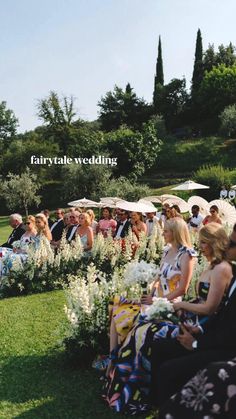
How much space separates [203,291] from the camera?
15.0 feet

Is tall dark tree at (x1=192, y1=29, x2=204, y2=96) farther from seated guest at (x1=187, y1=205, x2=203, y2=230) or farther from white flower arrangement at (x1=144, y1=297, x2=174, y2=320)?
white flower arrangement at (x1=144, y1=297, x2=174, y2=320)

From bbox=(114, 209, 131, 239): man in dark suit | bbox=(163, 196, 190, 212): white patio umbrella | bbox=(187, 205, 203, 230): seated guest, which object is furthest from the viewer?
bbox=(163, 196, 190, 212): white patio umbrella

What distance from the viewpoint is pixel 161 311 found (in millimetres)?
4488

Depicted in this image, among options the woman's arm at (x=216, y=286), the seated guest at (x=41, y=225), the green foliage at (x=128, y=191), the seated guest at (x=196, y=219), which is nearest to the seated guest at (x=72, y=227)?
the seated guest at (x=41, y=225)

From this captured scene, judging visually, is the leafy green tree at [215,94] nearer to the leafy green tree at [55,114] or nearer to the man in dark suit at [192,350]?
the leafy green tree at [55,114]

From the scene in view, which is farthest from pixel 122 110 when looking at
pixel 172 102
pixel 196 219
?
pixel 196 219

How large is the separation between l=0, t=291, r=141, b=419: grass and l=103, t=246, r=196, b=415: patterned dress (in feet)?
0.60

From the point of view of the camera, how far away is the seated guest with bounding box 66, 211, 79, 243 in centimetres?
1140

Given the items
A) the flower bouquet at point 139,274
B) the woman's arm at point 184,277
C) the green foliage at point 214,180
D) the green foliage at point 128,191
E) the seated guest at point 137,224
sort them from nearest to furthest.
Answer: the woman's arm at point 184,277, the flower bouquet at point 139,274, the seated guest at point 137,224, the green foliage at point 214,180, the green foliage at point 128,191

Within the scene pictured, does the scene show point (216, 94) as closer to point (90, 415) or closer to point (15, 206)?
point (15, 206)

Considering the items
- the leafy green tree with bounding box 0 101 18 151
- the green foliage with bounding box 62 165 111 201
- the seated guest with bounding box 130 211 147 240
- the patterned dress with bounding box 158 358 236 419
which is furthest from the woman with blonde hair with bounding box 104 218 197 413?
the leafy green tree with bounding box 0 101 18 151

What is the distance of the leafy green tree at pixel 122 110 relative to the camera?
67438mm

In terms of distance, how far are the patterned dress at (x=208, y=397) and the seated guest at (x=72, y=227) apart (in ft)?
27.3

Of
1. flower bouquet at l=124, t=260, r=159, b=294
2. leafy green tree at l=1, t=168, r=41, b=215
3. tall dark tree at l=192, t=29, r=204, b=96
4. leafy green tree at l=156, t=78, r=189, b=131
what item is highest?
tall dark tree at l=192, t=29, r=204, b=96
